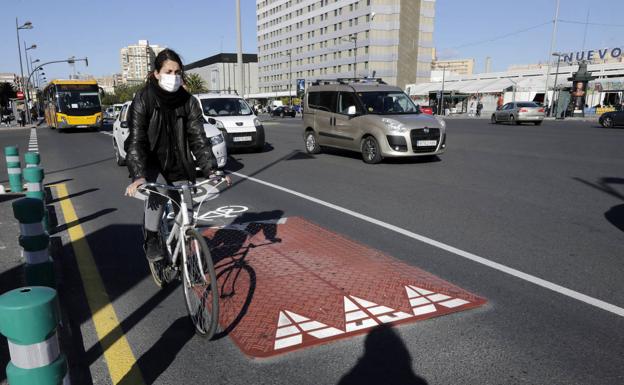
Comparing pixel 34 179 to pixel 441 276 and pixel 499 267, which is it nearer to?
pixel 441 276

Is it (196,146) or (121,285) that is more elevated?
(196,146)

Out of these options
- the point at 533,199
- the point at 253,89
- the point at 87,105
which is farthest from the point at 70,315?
the point at 253,89

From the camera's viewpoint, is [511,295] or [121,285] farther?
[121,285]

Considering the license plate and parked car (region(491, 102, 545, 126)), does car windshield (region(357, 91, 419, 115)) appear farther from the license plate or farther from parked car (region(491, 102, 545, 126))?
parked car (region(491, 102, 545, 126))

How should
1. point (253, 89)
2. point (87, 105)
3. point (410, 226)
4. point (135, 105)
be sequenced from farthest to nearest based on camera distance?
→ point (253, 89)
point (87, 105)
point (410, 226)
point (135, 105)

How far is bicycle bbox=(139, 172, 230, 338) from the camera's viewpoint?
309 centimetres

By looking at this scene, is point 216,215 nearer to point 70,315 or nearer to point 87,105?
point 70,315

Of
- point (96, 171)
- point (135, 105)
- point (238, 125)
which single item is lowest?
point (96, 171)

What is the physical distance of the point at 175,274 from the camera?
3934mm

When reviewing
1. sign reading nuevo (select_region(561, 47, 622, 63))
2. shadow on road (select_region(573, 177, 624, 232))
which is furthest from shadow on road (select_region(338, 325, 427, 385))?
sign reading nuevo (select_region(561, 47, 622, 63))

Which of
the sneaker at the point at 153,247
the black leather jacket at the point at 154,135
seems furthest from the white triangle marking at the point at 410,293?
the sneaker at the point at 153,247

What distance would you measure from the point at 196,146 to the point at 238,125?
10307 millimetres

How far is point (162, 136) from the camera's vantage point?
3.67m

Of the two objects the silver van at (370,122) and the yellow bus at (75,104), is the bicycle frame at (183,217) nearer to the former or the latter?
the silver van at (370,122)
